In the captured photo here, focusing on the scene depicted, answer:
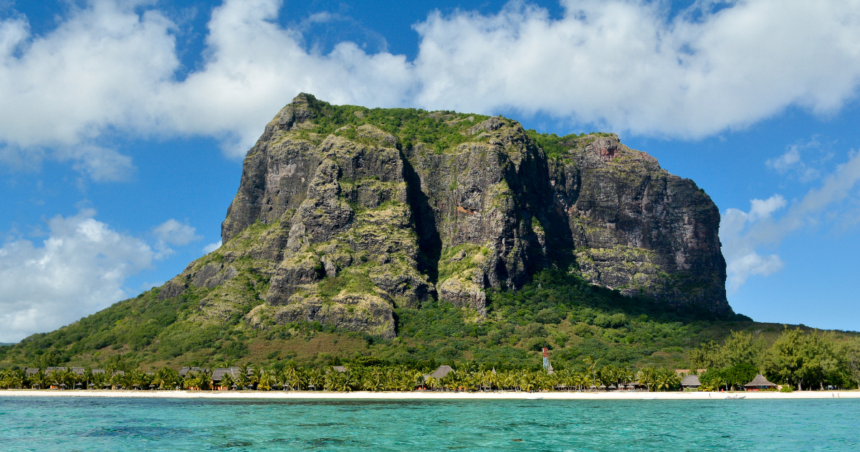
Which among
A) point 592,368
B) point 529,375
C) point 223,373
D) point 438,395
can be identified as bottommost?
point 438,395

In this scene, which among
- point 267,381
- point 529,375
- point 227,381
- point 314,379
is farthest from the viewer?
point 227,381

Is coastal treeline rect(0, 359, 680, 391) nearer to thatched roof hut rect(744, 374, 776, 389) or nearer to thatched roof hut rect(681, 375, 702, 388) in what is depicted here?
thatched roof hut rect(681, 375, 702, 388)

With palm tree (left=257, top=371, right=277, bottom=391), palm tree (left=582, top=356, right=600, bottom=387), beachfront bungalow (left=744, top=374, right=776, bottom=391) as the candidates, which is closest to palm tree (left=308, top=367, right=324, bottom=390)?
palm tree (left=257, top=371, right=277, bottom=391)

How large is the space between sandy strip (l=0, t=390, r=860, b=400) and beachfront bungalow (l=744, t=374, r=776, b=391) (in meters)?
4.63

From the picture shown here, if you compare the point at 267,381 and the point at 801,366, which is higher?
the point at 801,366

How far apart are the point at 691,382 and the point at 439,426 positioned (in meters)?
74.8

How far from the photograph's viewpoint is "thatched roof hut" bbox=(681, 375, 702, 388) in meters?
127

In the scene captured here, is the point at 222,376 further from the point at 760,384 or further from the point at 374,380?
the point at 760,384

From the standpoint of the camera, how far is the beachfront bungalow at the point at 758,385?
12288cm

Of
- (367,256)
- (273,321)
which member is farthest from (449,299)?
(273,321)

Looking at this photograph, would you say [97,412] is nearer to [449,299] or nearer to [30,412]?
[30,412]

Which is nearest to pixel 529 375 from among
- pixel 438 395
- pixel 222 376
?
pixel 438 395

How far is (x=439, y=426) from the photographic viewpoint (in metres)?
73.4

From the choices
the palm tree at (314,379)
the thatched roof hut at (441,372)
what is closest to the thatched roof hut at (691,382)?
the thatched roof hut at (441,372)
